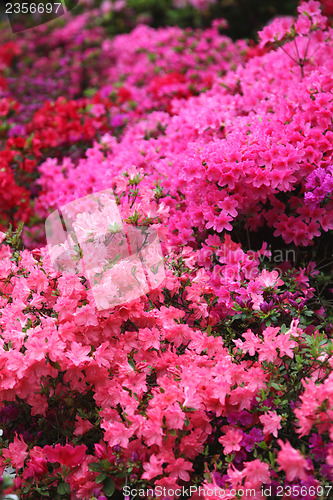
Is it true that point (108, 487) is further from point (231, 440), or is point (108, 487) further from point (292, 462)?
point (292, 462)

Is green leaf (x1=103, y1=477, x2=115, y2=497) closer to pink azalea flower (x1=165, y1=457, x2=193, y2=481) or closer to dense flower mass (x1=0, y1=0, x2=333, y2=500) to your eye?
dense flower mass (x1=0, y1=0, x2=333, y2=500)

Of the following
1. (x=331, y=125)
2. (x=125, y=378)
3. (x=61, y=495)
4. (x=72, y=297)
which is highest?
(x=331, y=125)

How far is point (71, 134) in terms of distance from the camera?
3.22 meters

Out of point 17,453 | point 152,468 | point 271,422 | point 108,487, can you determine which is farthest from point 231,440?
point 17,453

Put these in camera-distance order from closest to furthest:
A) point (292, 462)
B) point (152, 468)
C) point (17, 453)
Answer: point (292, 462) → point (152, 468) → point (17, 453)

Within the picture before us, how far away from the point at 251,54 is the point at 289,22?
1062 mm

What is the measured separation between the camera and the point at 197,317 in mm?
1743

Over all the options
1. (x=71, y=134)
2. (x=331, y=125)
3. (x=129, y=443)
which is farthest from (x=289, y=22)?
(x=129, y=443)

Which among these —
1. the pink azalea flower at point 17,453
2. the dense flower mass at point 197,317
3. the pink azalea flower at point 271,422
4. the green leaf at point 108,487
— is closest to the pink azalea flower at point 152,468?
the dense flower mass at point 197,317

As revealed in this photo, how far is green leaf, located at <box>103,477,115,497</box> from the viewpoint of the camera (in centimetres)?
138

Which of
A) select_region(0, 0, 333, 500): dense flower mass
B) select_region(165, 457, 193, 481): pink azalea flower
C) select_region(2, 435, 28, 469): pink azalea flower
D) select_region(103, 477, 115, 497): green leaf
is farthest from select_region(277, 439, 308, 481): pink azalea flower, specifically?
select_region(2, 435, 28, 469): pink azalea flower

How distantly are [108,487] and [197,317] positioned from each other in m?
0.66

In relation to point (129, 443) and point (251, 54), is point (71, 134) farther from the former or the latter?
point (129, 443)

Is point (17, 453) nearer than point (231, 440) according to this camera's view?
No
